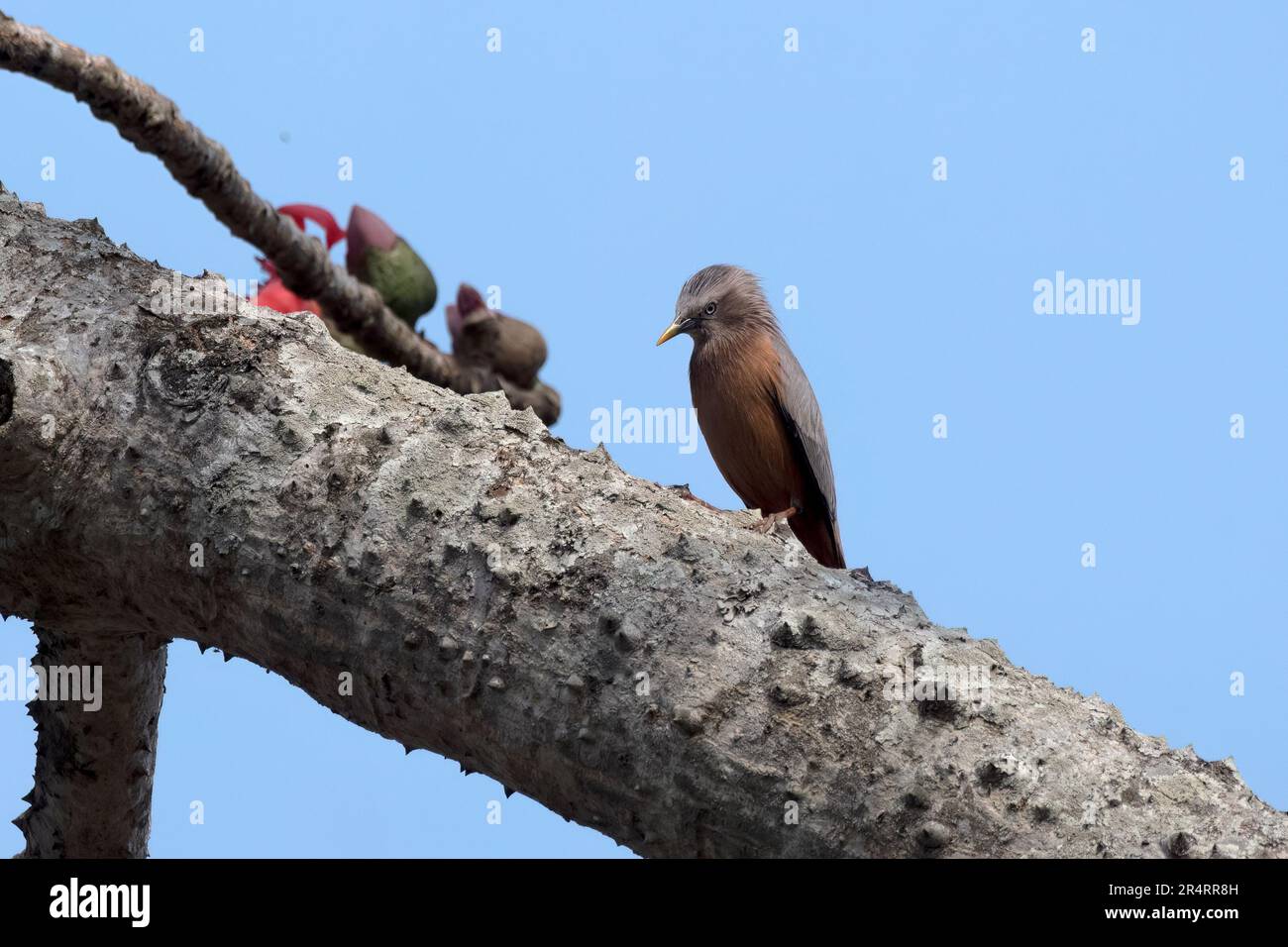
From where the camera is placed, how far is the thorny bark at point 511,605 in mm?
2303

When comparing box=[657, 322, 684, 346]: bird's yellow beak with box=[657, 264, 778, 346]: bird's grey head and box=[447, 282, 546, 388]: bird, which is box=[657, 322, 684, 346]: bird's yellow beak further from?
box=[447, 282, 546, 388]: bird

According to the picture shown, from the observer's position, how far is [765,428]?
5457 millimetres

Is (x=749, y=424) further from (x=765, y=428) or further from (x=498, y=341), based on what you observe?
(x=498, y=341)

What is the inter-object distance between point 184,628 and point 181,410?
1.57 feet

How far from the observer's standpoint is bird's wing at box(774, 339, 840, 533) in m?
5.47

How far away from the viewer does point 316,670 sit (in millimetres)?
2734

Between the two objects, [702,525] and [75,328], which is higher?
[75,328]

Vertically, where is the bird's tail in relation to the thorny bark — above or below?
above

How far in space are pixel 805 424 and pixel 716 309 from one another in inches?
26.4

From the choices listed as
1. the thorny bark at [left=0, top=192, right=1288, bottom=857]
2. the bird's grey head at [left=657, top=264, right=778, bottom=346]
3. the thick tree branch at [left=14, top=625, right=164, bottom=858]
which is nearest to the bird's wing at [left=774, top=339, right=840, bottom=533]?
the bird's grey head at [left=657, top=264, right=778, bottom=346]

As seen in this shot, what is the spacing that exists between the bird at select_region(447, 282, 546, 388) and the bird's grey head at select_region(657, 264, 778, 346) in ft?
2.18

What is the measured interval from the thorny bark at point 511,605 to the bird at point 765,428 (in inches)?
101
